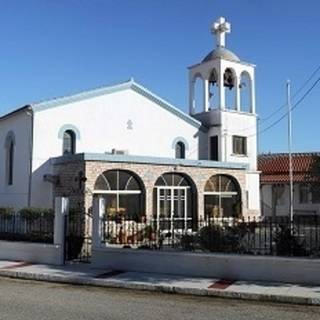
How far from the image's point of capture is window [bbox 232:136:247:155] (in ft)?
107

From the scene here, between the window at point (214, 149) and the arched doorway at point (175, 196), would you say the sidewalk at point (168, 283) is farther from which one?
the window at point (214, 149)

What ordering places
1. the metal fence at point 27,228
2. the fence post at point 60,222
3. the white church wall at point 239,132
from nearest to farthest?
the fence post at point 60,222
the metal fence at point 27,228
the white church wall at point 239,132

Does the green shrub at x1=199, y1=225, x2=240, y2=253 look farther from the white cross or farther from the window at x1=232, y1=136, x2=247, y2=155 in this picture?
the white cross

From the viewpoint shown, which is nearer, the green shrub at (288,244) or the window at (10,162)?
the green shrub at (288,244)

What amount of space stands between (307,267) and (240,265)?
1602 millimetres

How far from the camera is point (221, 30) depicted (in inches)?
1346

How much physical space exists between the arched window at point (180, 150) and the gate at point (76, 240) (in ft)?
45.9

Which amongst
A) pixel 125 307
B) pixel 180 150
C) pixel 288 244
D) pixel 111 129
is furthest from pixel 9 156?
pixel 125 307

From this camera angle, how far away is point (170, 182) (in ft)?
90.9

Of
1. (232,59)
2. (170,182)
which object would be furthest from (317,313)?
(232,59)

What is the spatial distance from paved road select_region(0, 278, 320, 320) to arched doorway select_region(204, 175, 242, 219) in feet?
54.1

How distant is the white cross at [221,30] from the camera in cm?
3412

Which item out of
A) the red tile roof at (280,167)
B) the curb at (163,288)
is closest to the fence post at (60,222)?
the curb at (163,288)

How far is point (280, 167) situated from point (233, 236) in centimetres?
2997
